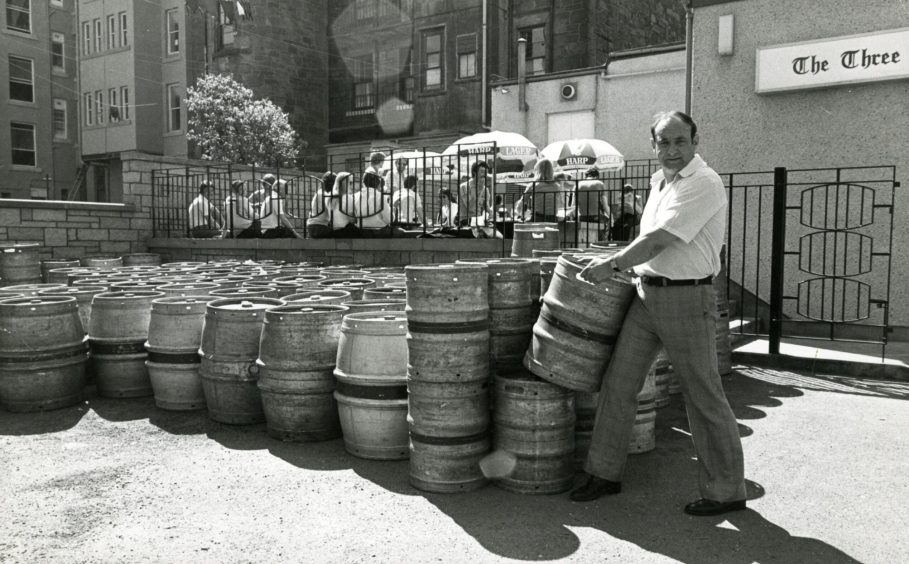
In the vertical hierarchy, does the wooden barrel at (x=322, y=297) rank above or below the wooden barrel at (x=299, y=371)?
above

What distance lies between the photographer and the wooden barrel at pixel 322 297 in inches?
238

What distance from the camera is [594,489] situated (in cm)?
420

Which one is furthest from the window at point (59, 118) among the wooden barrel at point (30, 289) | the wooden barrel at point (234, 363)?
the wooden barrel at point (234, 363)

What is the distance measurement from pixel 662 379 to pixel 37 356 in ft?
17.1

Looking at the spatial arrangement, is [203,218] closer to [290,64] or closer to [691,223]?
[691,223]

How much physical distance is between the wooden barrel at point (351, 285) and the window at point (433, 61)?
921 inches

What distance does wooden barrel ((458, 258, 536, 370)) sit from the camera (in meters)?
4.71

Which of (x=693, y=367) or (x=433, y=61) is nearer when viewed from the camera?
(x=693, y=367)

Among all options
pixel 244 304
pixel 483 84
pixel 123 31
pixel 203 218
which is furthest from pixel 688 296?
pixel 123 31

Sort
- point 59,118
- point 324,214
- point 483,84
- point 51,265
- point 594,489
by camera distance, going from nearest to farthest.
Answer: point 594,489 → point 51,265 → point 324,214 → point 483,84 → point 59,118

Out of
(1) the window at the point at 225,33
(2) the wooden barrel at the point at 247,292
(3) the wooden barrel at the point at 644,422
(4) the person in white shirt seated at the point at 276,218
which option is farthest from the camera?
(1) the window at the point at 225,33

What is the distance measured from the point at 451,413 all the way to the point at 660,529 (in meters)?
1.32

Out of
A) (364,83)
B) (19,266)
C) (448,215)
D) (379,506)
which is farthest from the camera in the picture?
(364,83)

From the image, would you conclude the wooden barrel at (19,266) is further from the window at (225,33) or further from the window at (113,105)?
the window at (113,105)
